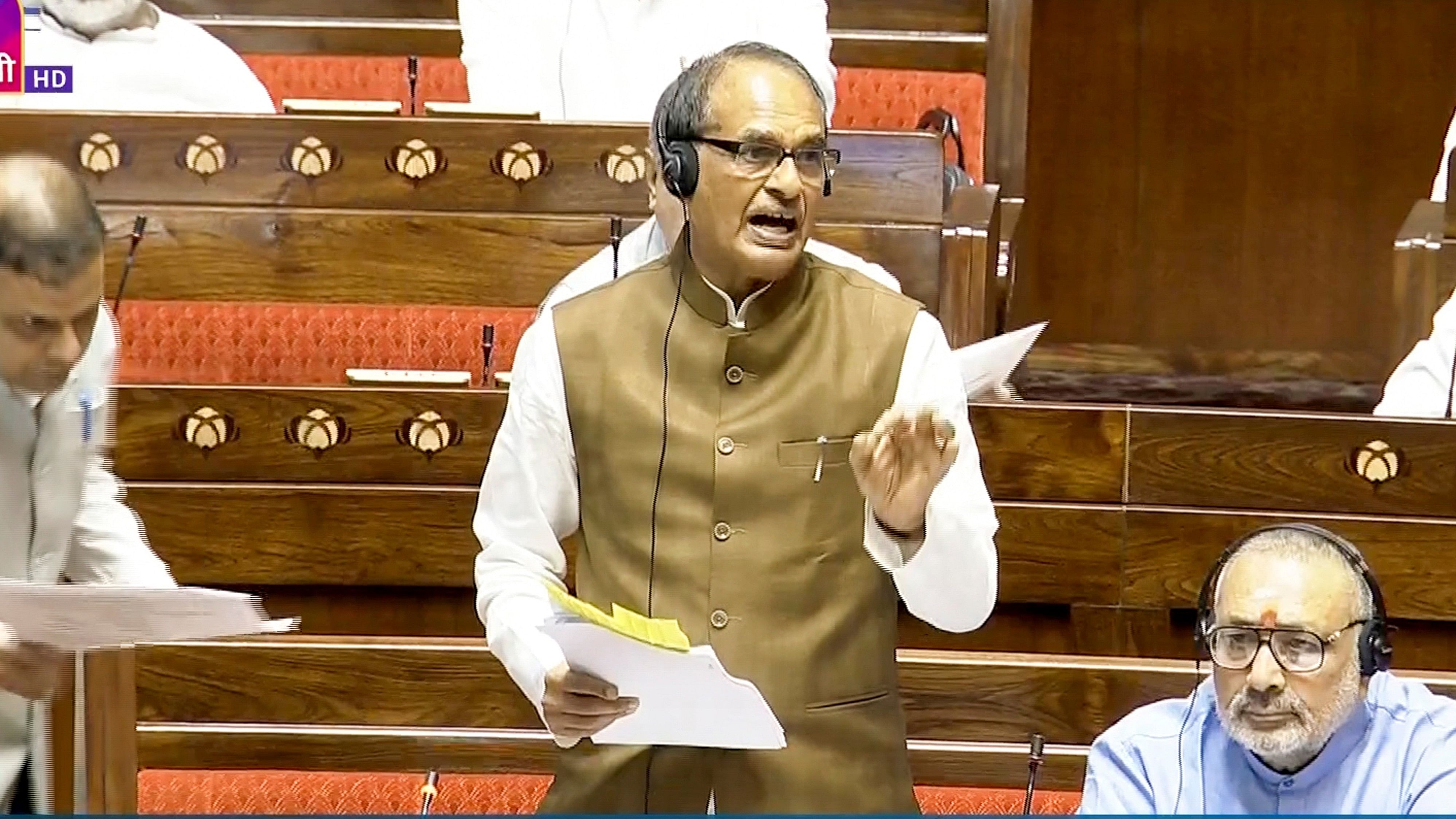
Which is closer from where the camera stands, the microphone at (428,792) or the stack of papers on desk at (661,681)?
the stack of papers on desk at (661,681)

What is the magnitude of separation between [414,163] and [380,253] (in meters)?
0.12

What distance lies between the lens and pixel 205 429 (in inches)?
98.5

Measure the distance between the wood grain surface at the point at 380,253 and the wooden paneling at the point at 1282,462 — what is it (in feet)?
1.76

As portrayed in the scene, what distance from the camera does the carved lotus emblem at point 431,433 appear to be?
98.7 inches

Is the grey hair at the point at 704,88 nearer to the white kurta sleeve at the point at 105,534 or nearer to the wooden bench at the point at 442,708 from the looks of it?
the white kurta sleeve at the point at 105,534

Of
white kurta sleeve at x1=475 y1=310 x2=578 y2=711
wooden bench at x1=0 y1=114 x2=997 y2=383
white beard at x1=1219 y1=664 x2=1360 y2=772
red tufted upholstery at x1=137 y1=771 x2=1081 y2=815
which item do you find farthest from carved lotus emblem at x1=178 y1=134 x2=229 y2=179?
white beard at x1=1219 y1=664 x2=1360 y2=772

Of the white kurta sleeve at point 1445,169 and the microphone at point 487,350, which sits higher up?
the white kurta sleeve at point 1445,169

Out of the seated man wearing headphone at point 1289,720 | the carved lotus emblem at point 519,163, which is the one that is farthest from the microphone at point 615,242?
the seated man wearing headphone at point 1289,720

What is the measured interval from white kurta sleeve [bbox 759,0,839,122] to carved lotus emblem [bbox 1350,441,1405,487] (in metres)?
0.92

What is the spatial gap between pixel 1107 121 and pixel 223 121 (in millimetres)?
1759

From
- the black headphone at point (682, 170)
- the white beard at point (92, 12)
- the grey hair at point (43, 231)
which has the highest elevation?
the white beard at point (92, 12)

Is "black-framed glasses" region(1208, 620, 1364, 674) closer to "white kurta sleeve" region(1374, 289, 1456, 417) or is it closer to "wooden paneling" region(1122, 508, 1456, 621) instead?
"wooden paneling" region(1122, 508, 1456, 621)

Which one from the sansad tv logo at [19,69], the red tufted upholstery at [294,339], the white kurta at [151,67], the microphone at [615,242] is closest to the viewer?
the microphone at [615,242]

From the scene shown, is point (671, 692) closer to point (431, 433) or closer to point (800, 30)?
point (431, 433)
